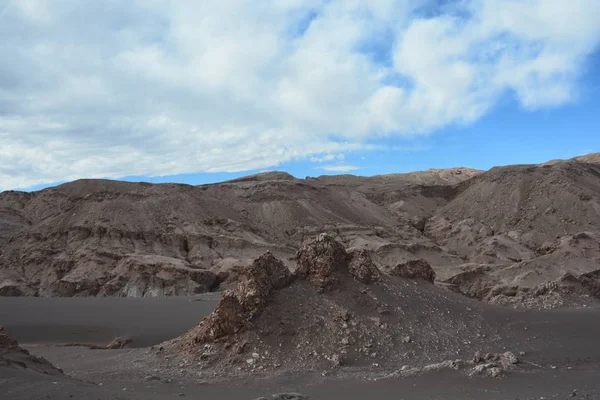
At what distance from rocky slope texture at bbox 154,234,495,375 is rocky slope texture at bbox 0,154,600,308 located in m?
9.15

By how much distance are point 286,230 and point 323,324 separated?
96.3ft

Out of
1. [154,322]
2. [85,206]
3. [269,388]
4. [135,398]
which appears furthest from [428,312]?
[85,206]

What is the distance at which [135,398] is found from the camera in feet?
22.7

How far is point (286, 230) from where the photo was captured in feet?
132

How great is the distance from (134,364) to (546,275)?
16032mm

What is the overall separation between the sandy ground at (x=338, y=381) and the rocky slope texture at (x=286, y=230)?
7.40m

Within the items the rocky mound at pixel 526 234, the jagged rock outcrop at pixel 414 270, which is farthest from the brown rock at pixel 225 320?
the rocky mound at pixel 526 234

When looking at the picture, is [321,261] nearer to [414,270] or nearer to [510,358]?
[414,270]

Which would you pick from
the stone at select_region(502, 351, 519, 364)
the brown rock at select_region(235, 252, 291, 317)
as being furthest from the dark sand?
the stone at select_region(502, 351, 519, 364)

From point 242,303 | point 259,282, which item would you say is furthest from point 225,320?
point 259,282

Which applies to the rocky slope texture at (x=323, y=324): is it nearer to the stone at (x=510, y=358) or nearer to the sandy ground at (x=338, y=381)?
the sandy ground at (x=338, y=381)

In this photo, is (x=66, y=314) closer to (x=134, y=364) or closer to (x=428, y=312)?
(x=134, y=364)

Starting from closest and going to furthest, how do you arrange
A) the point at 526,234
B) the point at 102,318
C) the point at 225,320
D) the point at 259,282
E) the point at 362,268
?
the point at 225,320
the point at 259,282
the point at 362,268
the point at 102,318
the point at 526,234

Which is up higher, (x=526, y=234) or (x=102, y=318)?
(x=526, y=234)
